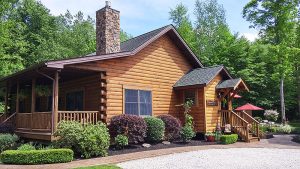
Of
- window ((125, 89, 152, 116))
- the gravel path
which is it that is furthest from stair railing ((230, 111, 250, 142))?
window ((125, 89, 152, 116))

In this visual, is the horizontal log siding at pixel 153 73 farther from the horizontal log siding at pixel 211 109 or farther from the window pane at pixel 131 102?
the horizontal log siding at pixel 211 109

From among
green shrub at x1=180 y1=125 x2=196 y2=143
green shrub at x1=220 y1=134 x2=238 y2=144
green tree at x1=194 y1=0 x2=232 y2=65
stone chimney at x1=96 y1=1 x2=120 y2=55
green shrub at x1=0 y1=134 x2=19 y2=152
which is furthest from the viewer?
green tree at x1=194 y1=0 x2=232 y2=65

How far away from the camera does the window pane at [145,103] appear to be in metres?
16.8

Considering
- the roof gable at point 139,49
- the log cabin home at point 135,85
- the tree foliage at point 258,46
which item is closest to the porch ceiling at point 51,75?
the log cabin home at point 135,85

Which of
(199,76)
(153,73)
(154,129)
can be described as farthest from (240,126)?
(153,73)

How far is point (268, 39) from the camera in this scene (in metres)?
40.0

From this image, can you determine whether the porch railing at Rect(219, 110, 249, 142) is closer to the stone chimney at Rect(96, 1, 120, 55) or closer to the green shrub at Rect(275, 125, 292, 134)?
the stone chimney at Rect(96, 1, 120, 55)

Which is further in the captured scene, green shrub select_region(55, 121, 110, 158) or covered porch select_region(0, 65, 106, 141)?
covered porch select_region(0, 65, 106, 141)

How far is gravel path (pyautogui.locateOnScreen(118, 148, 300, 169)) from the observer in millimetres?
10492

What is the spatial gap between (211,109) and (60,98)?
951 cm

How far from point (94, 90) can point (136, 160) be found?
582 centimetres

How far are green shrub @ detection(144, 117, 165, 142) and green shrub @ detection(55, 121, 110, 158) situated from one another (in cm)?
325

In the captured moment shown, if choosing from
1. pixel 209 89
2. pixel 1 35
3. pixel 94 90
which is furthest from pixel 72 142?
pixel 1 35

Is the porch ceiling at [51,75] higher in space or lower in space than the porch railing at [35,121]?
higher
